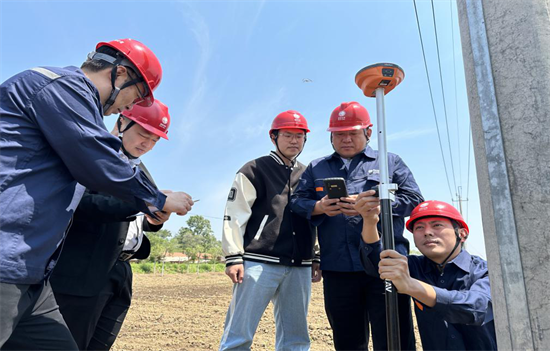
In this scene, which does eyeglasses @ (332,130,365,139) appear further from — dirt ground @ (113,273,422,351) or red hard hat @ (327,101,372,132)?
dirt ground @ (113,273,422,351)

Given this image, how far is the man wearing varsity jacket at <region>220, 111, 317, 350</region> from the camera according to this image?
9.76 ft

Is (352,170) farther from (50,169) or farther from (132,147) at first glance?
(50,169)

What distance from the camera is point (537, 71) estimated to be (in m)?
1.14

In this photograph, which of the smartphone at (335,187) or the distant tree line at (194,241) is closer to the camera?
the smartphone at (335,187)

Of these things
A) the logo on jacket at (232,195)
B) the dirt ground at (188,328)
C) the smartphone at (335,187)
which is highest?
the logo on jacket at (232,195)

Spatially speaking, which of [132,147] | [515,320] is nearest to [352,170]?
[132,147]

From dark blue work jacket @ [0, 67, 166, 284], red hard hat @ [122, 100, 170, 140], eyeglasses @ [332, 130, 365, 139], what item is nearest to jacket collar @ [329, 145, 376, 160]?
eyeglasses @ [332, 130, 365, 139]

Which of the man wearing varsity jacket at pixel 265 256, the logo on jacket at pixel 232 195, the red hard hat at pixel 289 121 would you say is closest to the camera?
the man wearing varsity jacket at pixel 265 256

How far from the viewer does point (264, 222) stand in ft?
10.5

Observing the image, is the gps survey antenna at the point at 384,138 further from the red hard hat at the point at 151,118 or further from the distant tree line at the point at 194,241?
the distant tree line at the point at 194,241

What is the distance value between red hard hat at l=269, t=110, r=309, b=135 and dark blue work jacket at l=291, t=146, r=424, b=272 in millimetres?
430

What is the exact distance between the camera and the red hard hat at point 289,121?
3.52 metres

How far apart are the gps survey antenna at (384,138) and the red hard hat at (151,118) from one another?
1709mm

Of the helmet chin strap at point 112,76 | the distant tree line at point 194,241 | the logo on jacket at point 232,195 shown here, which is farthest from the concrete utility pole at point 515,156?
the distant tree line at point 194,241
